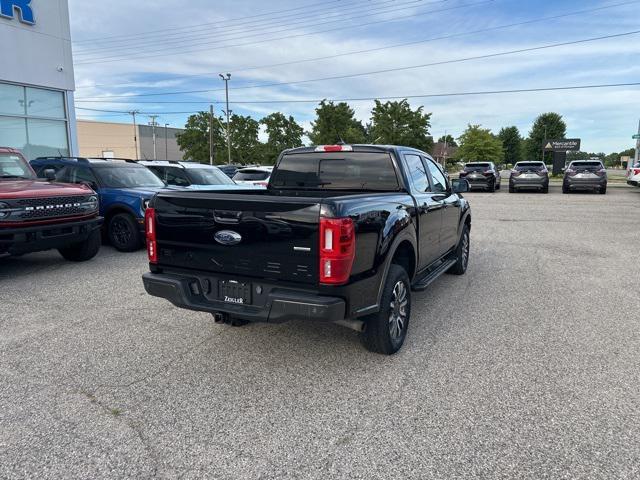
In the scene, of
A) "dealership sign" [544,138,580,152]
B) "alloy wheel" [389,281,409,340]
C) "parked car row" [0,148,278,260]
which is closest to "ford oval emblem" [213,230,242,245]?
"alloy wheel" [389,281,409,340]

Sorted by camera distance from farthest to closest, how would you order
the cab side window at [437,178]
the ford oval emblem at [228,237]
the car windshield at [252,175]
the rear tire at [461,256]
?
the car windshield at [252,175] < the rear tire at [461,256] < the cab side window at [437,178] < the ford oval emblem at [228,237]

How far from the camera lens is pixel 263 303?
3434mm

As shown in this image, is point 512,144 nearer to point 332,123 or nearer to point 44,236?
point 332,123

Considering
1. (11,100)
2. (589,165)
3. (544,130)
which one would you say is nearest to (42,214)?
(11,100)

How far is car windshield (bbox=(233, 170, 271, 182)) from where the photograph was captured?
1470cm

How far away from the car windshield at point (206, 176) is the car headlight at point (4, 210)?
17.1ft

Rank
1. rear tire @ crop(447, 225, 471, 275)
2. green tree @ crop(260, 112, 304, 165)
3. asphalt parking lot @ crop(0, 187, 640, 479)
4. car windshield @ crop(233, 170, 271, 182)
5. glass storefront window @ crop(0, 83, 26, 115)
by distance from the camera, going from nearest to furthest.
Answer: asphalt parking lot @ crop(0, 187, 640, 479) → rear tire @ crop(447, 225, 471, 275) → glass storefront window @ crop(0, 83, 26, 115) → car windshield @ crop(233, 170, 271, 182) → green tree @ crop(260, 112, 304, 165)

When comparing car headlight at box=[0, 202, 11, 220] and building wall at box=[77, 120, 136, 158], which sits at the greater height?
building wall at box=[77, 120, 136, 158]

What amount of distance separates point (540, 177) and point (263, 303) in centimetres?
2311

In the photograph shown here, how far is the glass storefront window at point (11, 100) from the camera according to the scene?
1417 centimetres

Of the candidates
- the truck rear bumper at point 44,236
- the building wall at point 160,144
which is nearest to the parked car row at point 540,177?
the truck rear bumper at point 44,236

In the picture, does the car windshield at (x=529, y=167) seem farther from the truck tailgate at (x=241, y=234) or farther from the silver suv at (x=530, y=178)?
the truck tailgate at (x=241, y=234)

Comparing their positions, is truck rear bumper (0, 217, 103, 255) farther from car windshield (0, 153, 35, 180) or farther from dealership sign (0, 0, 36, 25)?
dealership sign (0, 0, 36, 25)

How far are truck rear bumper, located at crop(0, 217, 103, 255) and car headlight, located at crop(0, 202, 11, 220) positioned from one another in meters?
0.17
